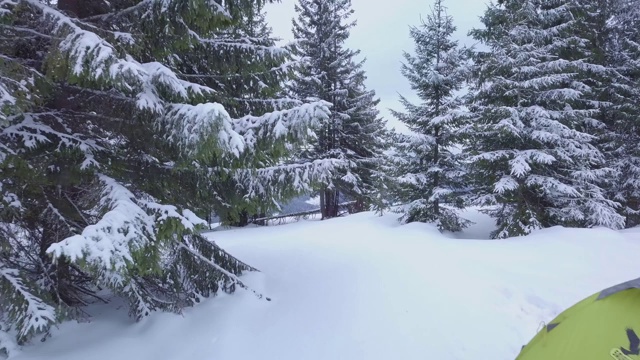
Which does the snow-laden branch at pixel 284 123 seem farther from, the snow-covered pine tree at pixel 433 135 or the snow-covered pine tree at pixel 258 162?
the snow-covered pine tree at pixel 433 135

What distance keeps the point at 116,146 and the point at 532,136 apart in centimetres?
908

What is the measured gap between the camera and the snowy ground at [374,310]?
3.77 m

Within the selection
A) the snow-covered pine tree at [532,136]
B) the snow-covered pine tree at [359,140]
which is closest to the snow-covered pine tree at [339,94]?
the snow-covered pine tree at [359,140]

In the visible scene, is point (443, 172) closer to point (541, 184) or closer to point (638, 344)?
point (541, 184)

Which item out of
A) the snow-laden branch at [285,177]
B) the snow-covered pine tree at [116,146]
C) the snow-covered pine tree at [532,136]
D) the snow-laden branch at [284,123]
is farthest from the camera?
the snow-covered pine tree at [532,136]

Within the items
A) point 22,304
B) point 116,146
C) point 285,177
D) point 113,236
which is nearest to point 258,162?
point 285,177

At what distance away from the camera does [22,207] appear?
362 cm

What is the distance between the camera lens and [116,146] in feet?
14.3

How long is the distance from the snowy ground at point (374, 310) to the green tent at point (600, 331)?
149 centimetres

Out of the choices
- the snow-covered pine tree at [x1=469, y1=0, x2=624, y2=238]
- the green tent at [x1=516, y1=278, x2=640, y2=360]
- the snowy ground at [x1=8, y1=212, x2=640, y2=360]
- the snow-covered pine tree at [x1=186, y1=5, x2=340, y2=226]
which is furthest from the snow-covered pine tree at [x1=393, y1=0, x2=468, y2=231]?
the green tent at [x1=516, y1=278, x2=640, y2=360]

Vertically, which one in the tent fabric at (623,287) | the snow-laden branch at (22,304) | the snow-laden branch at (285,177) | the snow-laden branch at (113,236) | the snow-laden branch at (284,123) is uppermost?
the snow-laden branch at (284,123)

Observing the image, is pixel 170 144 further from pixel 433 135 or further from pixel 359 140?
pixel 359 140

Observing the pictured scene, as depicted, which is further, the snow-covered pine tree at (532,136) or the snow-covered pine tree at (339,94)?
the snow-covered pine tree at (339,94)

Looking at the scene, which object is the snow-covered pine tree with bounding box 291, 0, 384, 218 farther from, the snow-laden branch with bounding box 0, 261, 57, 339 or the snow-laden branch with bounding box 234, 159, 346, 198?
the snow-laden branch with bounding box 0, 261, 57, 339
